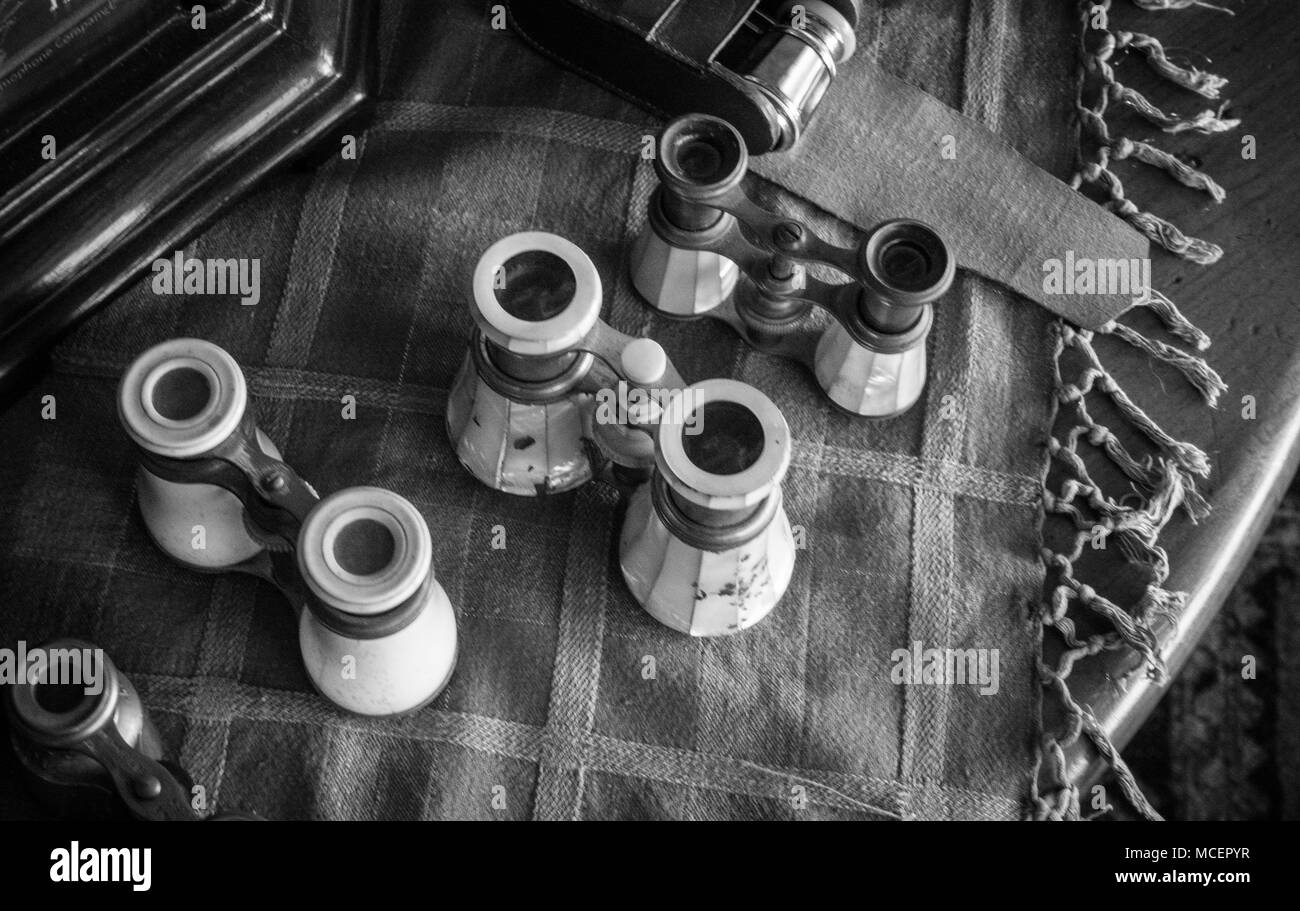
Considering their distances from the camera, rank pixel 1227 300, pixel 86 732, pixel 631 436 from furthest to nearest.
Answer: pixel 1227 300, pixel 631 436, pixel 86 732

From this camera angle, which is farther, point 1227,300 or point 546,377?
point 1227,300

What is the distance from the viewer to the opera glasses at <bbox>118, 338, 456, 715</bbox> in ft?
1.93

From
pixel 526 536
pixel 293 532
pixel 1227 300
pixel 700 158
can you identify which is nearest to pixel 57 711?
pixel 293 532

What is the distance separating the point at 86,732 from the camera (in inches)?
22.4

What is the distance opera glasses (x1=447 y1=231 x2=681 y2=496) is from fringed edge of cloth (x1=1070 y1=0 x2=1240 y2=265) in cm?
30

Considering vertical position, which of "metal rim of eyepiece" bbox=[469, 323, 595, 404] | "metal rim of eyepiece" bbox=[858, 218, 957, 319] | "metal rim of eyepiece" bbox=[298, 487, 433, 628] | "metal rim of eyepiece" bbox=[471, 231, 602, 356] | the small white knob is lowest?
"metal rim of eyepiece" bbox=[298, 487, 433, 628]

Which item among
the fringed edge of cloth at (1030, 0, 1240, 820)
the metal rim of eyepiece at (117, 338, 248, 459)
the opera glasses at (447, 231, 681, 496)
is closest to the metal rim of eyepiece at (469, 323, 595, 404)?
the opera glasses at (447, 231, 681, 496)

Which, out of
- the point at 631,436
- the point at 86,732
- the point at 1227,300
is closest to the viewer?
the point at 86,732

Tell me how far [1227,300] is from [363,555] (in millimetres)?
484

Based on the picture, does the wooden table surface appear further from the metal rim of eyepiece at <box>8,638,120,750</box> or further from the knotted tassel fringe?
the metal rim of eyepiece at <box>8,638,120,750</box>

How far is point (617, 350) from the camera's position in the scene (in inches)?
25.9

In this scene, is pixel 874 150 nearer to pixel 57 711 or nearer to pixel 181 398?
pixel 181 398
